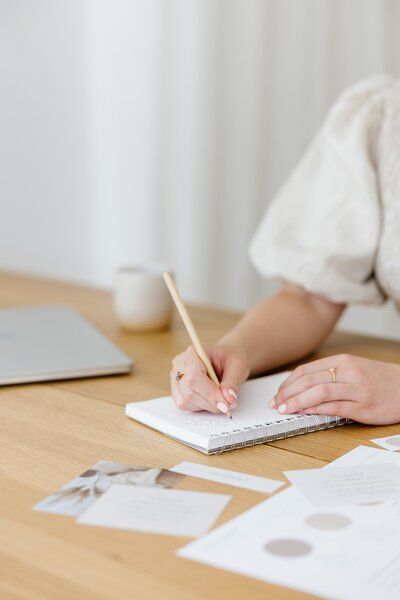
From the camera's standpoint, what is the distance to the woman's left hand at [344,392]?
97cm

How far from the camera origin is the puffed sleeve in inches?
51.1

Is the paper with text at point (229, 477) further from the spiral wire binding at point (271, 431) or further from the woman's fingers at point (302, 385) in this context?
the woman's fingers at point (302, 385)

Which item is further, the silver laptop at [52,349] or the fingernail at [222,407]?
the silver laptop at [52,349]

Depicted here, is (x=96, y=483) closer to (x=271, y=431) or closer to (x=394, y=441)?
(x=271, y=431)

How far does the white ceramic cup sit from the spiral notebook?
40 centimetres

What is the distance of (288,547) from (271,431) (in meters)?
0.26

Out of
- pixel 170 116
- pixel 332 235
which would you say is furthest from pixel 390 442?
pixel 170 116

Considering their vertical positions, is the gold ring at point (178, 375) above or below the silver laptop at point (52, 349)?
above

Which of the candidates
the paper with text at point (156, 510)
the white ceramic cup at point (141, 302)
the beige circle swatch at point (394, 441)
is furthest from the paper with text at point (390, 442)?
the white ceramic cup at point (141, 302)

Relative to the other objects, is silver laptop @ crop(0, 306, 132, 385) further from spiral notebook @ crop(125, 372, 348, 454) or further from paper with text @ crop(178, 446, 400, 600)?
paper with text @ crop(178, 446, 400, 600)

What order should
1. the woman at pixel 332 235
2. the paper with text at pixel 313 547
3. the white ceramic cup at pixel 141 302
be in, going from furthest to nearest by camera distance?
the white ceramic cup at pixel 141 302 < the woman at pixel 332 235 < the paper with text at pixel 313 547

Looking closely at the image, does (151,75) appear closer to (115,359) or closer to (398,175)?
(398,175)

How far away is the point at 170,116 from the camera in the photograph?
2.15 m

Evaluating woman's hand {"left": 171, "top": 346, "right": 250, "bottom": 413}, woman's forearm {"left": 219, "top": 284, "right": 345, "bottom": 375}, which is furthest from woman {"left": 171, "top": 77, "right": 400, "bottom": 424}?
woman's hand {"left": 171, "top": 346, "right": 250, "bottom": 413}
